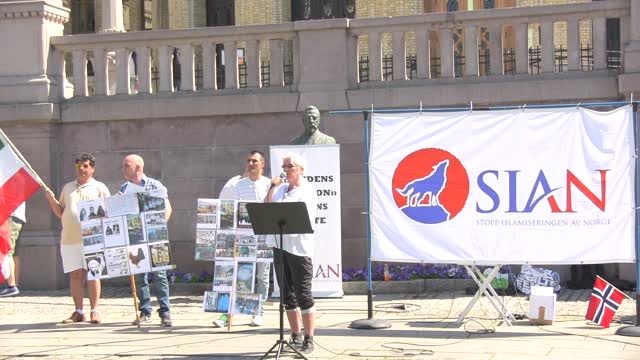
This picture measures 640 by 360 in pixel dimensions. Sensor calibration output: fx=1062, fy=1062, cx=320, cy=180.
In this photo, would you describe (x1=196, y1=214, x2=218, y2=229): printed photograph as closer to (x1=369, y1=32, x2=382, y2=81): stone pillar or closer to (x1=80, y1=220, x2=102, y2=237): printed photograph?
(x1=80, y1=220, x2=102, y2=237): printed photograph

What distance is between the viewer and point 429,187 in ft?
36.9

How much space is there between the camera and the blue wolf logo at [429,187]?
441 inches

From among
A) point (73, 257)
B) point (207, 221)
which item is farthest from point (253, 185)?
point (73, 257)

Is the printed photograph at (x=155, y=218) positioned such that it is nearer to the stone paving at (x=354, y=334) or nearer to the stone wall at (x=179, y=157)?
the stone paving at (x=354, y=334)

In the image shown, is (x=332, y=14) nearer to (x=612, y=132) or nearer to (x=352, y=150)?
(x=352, y=150)

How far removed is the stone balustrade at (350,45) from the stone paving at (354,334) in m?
3.15

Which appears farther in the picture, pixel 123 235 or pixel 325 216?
pixel 325 216

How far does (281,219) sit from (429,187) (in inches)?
85.9

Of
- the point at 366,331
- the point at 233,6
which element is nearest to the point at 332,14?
the point at 233,6

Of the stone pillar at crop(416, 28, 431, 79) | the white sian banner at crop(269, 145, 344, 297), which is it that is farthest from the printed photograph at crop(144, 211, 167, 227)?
the stone pillar at crop(416, 28, 431, 79)

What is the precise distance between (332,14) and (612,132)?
59.5ft

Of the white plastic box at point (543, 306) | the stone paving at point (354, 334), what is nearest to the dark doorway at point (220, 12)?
the stone paving at point (354, 334)

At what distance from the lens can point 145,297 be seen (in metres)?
12.2

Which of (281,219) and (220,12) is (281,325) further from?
(220,12)
